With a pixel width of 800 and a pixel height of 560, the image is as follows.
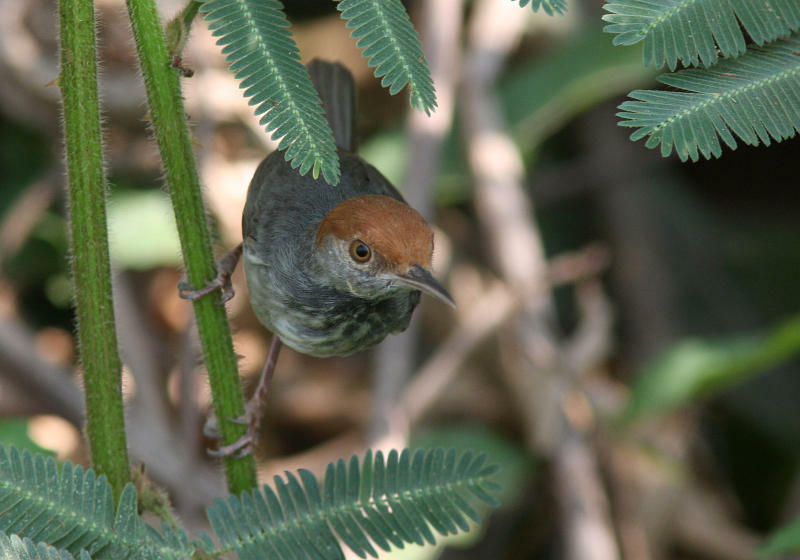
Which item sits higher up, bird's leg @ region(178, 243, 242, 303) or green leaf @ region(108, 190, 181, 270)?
bird's leg @ region(178, 243, 242, 303)

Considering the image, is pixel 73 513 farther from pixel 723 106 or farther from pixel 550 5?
pixel 723 106

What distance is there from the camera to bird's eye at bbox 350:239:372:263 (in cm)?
210

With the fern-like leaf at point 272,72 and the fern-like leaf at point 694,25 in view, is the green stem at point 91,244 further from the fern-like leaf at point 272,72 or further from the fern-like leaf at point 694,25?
the fern-like leaf at point 694,25

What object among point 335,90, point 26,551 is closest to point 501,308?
point 335,90

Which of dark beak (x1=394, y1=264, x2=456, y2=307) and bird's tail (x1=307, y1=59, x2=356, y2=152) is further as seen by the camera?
bird's tail (x1=307, y1=59, x2=356, y2=152)

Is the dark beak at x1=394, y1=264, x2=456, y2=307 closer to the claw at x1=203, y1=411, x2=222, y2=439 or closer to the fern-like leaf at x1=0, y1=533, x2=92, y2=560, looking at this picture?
the claw at x1=203, y1=411, x2=222, y2=439

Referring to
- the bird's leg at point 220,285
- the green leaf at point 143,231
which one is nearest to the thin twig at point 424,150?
the green leaf at point 143,231

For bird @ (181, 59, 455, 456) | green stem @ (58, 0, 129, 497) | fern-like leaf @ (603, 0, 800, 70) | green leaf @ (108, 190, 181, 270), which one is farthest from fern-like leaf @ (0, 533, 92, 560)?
green leaf @ (108, 190, 181, 270)

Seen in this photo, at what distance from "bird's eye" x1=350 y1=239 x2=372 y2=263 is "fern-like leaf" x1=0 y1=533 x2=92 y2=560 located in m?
0.97

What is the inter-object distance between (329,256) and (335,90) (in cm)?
44

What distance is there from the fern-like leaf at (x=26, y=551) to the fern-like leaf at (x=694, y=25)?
1.13 m

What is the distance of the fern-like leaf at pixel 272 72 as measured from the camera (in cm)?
143

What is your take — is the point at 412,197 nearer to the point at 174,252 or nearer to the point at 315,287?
the point at 174,252

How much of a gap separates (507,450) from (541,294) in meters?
0.80
